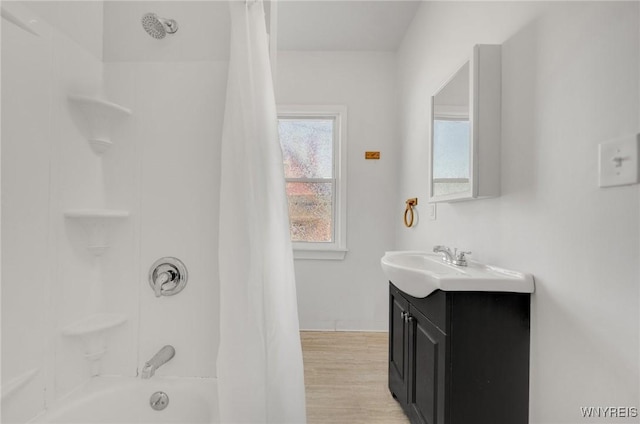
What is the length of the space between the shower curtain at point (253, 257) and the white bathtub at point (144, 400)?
0.88ft

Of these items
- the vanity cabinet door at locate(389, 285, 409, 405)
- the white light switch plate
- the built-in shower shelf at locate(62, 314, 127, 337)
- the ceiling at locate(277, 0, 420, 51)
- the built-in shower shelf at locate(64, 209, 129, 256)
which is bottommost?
the vanity cabinet door at locate(389, 285, 409, 405)

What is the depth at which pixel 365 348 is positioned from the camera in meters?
2.63

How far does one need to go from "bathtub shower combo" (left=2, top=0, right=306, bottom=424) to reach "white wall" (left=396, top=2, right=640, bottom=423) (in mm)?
881

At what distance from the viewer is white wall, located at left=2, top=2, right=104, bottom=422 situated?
0.95 metres

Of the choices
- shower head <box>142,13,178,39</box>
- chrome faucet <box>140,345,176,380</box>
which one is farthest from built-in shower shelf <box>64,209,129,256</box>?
shower head <box>142,13,178,39</box>

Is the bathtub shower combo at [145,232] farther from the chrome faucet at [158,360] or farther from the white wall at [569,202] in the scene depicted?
the white wall at [569,202]

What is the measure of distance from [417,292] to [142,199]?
122 cm

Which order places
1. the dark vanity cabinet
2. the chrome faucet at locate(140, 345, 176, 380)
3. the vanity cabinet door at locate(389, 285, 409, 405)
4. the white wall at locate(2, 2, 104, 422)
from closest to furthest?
the white wall at locate(2, 2, 104, 422) → the chrome faucet at locate(140, 345, 176, 380) → the dark vanity cabinet → the vanity cabinet door at locate(389, 285, 409, 405)

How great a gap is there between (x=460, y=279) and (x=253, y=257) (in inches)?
29.8

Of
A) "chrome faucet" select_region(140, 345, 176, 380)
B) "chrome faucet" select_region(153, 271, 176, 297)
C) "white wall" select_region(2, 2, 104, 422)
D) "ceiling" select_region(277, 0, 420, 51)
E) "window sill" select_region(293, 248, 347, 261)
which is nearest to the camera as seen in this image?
"white wall" select_region(2, 2, 104, 422)

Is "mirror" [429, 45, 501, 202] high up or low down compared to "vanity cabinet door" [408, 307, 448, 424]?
up

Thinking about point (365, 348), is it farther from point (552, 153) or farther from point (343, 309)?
point (552, 153)

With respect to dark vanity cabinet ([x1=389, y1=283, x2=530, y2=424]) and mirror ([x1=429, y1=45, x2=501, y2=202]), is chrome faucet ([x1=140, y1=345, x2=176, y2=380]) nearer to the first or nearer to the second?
dark vanity cabinet ([x1=389, y1=283, x2=530, y2=424])

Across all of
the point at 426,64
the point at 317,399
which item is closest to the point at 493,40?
the point at 426,64
